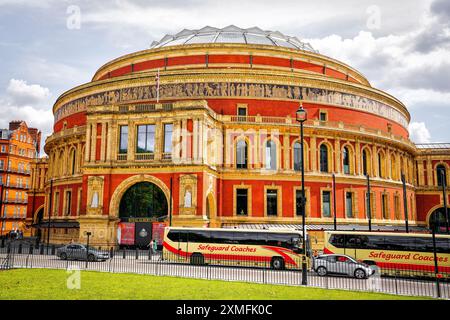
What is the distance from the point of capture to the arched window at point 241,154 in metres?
40.2

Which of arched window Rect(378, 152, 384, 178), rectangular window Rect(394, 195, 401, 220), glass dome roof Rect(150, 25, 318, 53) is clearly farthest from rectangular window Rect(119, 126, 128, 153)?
rectangular window Rect(394, 195, 401, 220)

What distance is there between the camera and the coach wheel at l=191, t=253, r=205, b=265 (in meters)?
27.9

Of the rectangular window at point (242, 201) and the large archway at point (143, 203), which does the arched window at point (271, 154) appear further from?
the large archway at point (143, 203)

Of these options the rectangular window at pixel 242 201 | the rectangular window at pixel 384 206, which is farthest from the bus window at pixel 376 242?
the rectangular window at pixel 384 206

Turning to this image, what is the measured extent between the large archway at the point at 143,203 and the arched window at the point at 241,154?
869 cm

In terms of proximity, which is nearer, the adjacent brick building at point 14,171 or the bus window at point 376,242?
the bus window at point 376,242

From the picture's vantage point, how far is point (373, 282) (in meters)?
21.2

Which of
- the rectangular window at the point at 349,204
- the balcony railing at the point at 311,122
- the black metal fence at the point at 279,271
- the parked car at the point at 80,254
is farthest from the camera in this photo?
the rectangular window at the point at 349,204

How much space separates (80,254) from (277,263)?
13.2 meters

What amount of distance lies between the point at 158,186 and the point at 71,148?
1803cm

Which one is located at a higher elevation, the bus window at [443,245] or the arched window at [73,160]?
the arched window at [73,160]
